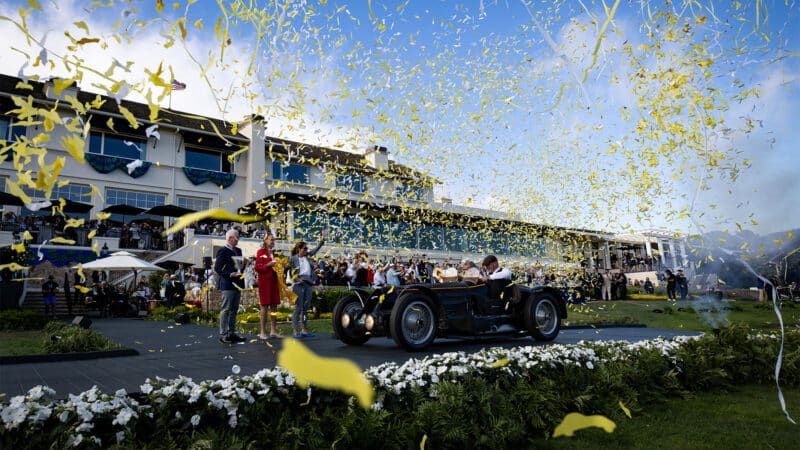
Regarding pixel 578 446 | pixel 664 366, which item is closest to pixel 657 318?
pixel 664 366

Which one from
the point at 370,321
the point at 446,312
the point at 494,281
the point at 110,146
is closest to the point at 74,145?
the point at 370,321

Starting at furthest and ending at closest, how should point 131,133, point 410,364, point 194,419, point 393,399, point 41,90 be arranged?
point 131,133 < point 41,90 < point 410,364 < point 393,399 < point 194,419

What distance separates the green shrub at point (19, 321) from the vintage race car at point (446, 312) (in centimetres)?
1086

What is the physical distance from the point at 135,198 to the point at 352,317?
26.8 meters

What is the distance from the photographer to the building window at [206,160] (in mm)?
32656

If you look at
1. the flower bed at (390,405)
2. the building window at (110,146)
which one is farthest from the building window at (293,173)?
the flower bed at (390,405)

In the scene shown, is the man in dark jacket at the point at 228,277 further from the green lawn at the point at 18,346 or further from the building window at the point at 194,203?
the building window at the point at 194,203

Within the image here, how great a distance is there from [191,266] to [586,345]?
24520 mm

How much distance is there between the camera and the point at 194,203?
105 ft

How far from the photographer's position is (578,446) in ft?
12.8

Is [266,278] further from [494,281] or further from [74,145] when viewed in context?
[74,145]

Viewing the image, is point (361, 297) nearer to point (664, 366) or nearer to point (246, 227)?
point (664, 366)

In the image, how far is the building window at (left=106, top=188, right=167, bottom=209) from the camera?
29.0 m

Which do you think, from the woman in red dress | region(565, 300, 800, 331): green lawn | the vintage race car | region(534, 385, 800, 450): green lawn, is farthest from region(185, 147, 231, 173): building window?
region(534, 385, 800, 450): green lawn
